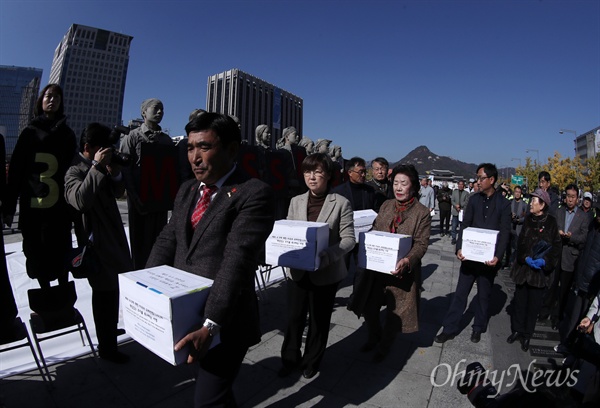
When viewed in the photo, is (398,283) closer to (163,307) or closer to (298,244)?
(298,244)

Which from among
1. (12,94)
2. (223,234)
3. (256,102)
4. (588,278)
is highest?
(12,94)

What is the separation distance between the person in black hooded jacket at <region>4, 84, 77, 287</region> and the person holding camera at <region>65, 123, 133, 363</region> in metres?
0.24

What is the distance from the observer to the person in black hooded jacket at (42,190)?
3.10 metres

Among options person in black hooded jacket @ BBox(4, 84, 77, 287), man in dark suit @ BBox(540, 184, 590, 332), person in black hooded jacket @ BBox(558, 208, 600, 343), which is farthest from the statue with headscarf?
man in dark suit @ BBox(540, 184, 590, 332)

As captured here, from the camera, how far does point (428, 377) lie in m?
3.23

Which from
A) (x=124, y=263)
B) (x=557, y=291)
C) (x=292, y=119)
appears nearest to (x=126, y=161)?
(x=124, y=263)

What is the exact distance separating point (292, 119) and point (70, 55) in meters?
82.8

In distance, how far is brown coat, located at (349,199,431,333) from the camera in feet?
11.1

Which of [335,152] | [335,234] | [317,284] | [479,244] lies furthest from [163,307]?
[335,152]

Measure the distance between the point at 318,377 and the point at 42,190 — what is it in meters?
3.17

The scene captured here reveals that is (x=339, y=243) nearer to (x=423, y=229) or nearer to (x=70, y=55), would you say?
(x=423, y=229)

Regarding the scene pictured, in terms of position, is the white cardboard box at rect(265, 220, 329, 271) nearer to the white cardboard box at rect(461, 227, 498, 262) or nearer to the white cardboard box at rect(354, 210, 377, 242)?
the white cardboard box at rect(354, 210, 377, 242)

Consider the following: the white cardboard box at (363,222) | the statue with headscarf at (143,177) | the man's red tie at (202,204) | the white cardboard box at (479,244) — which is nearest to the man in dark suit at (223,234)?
the man's red tie at (202,204)

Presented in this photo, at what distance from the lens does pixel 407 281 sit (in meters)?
3.45
